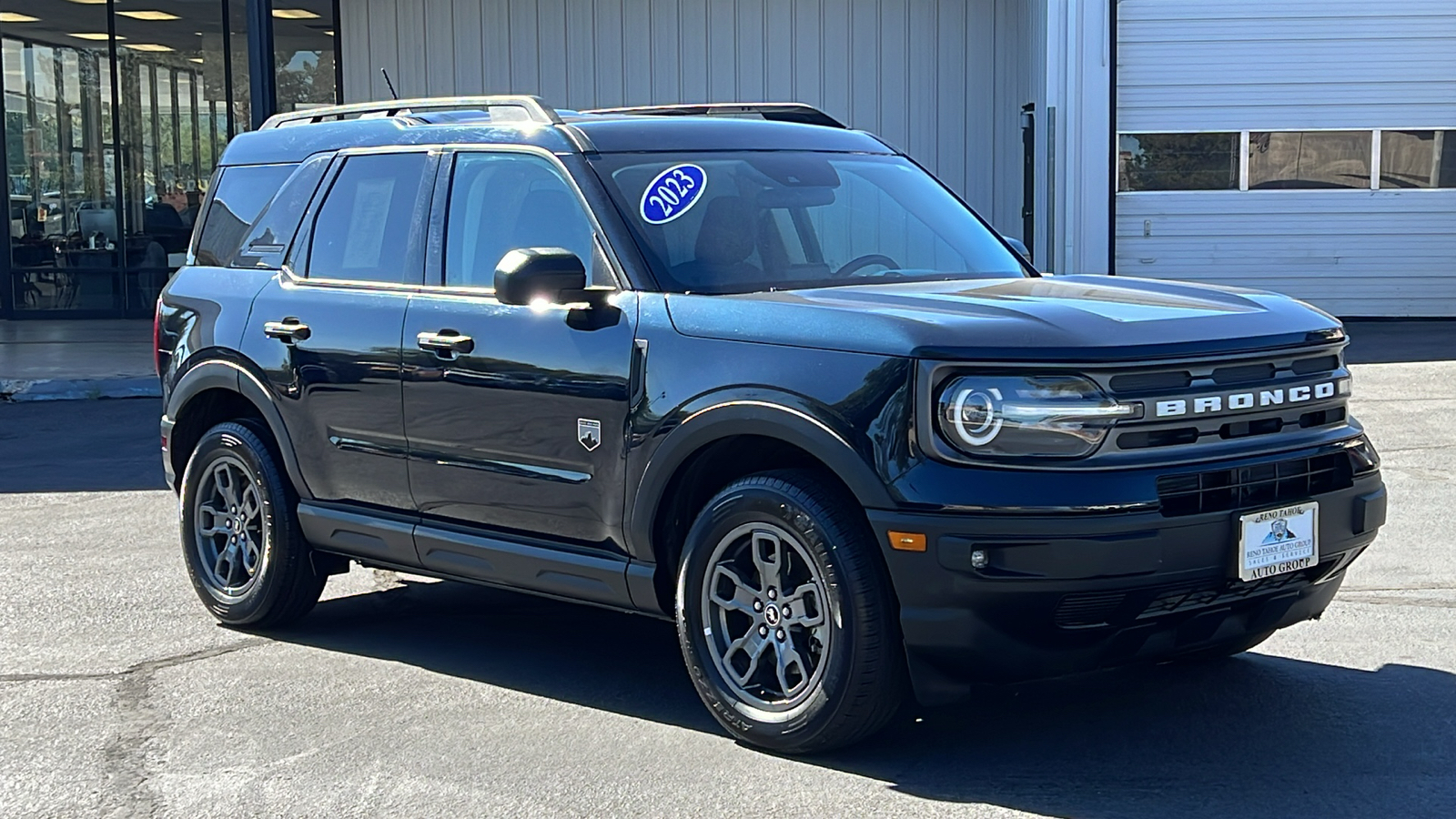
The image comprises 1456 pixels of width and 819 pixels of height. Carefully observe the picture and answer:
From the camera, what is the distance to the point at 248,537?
258 inches

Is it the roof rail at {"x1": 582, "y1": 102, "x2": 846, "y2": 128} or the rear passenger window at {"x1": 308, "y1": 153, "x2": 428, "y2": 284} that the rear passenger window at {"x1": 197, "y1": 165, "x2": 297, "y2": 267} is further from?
the roof rail at {"x1": 582, "y1": 102, "x2": 846, "y2": 128}

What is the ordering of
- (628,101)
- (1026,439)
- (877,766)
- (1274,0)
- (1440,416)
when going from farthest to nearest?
(628,101) < (1274,0) < (1440,416) < (877,766) < (1026,439)

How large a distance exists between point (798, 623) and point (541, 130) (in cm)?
193

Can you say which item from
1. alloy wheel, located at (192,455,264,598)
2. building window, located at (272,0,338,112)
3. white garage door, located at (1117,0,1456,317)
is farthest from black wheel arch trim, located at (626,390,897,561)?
building window, located at (272,0,338,112)

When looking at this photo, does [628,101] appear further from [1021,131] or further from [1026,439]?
[1026,439]

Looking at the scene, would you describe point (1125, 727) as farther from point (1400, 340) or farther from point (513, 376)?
point (1400, 340)

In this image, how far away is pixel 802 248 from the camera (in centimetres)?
556

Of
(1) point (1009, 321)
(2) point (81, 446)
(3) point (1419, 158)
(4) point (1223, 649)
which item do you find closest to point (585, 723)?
(1) point (1009, 321)

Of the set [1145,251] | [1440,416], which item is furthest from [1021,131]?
[1440,416]

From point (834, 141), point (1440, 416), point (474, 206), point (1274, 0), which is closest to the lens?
point (474, 206)

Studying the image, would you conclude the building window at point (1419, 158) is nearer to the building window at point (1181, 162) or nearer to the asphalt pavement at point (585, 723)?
the building window at point (1181, 162)

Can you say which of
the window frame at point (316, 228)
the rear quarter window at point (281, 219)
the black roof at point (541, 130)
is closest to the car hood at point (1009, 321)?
the black roof at point (541, 130)

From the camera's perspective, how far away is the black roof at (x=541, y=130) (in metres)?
5.67

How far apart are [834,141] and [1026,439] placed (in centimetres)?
209
